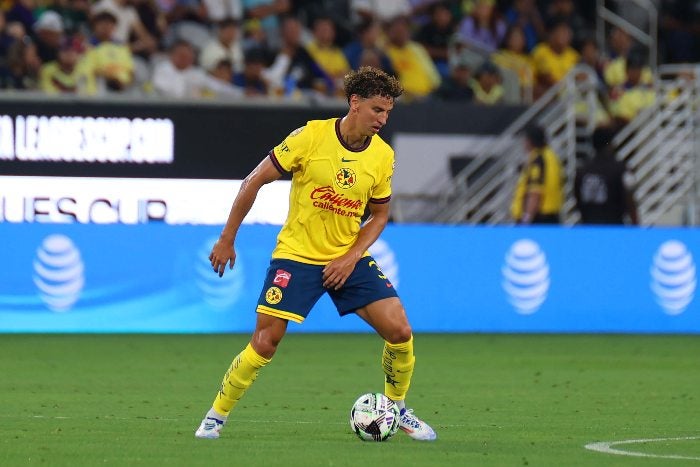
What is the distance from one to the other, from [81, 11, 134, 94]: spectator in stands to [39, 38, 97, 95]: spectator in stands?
0.32 ft

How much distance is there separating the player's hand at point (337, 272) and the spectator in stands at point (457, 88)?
12.9m

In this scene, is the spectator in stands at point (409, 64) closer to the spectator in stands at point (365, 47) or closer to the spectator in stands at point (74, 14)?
the spectator in stands at point (365, 47)

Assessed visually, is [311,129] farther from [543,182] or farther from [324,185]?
[543,182]

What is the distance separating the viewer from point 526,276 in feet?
59.7

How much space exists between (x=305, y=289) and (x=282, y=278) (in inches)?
5.7

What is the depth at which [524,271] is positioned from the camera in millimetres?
18203

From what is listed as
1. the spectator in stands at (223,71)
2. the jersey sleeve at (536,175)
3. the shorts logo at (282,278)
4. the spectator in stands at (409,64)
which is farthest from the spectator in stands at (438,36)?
the shorts logo at (282,278)

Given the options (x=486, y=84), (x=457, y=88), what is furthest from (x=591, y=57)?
(x=457, y=88)

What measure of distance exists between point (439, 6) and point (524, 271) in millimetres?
6456

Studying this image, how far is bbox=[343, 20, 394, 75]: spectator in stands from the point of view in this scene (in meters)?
21.5

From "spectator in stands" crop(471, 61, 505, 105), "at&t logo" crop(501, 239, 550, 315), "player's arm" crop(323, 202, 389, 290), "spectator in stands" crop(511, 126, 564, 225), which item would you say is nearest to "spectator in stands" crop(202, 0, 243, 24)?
"spectator in stands" crop(471, 61, 505, 105)

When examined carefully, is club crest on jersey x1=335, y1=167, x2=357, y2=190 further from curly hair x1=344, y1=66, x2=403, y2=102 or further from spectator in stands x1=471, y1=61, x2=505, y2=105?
spectator in stands x1=471, y1=61, x2=505, y2=105

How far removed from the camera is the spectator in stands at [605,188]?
1947 centimetres

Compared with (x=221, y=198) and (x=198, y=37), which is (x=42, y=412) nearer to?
(x=221, y=198)
